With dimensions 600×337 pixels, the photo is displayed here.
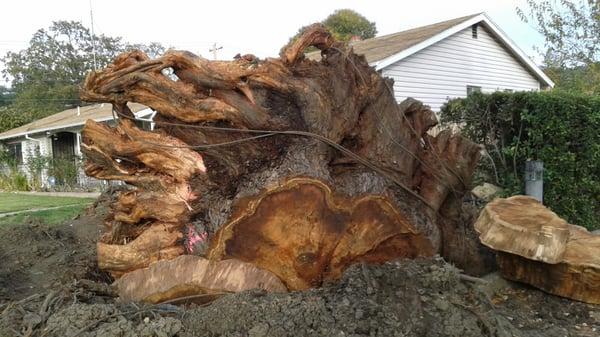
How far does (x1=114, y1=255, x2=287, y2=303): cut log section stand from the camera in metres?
3.23

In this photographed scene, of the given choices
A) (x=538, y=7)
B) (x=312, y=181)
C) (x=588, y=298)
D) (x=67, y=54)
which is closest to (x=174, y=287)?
(x=312, y=181)

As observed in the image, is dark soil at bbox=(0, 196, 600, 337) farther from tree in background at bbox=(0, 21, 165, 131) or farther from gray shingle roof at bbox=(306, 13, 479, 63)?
tree in background at bbox=(0, 21, 165, 131)

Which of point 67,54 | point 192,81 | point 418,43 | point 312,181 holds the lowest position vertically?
point 312,181

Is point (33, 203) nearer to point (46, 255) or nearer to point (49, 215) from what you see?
point (49, 215)

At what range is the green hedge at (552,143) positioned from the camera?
22.9 feet

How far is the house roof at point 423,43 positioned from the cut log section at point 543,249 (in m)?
10.0

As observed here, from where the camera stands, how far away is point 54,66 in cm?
5081

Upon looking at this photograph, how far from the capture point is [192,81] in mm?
3527

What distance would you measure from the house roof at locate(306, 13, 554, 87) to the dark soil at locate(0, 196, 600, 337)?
34.8ft

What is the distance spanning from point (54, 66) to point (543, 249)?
178 feet

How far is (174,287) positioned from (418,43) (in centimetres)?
1376

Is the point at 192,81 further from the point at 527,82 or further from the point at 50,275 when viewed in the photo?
the point at 527,82

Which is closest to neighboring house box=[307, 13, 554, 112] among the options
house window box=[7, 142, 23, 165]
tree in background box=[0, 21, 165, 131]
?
house window box=[7, 142, 23, 165]

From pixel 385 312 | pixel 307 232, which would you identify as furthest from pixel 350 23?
pixel 385 312
